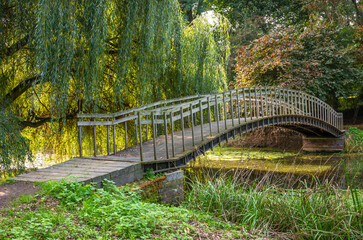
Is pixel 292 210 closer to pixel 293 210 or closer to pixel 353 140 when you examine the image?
pixel 293 210

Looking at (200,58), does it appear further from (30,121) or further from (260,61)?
(260,61)

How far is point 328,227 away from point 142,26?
6.22 meters

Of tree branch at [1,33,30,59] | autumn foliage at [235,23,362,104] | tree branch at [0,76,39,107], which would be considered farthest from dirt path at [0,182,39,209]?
autumn foliage at [235,23,362,104]

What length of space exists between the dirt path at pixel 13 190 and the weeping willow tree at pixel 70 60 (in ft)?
4.73

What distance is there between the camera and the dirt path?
5090 millimetres

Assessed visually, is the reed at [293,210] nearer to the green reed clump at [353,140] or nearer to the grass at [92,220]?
the grass at [92,220]

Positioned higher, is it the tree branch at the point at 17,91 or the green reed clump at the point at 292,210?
the tree branch at the point at 17,91

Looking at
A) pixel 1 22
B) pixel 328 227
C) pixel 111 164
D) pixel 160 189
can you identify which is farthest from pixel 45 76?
pixel 328 227

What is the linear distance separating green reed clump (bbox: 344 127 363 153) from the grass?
16.5 metres

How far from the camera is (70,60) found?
24.0 feet

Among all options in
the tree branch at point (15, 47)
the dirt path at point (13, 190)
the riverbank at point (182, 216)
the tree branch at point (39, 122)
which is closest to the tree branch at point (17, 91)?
the tree branch at point (15, 47)

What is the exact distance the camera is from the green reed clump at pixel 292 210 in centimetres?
484

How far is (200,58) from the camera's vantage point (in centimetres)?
1221

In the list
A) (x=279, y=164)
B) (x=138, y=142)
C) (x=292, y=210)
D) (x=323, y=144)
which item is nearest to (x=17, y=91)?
(x=138, y=142)
